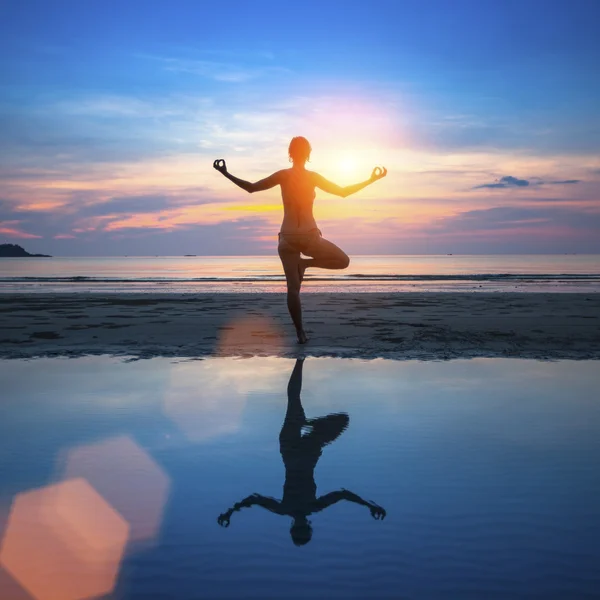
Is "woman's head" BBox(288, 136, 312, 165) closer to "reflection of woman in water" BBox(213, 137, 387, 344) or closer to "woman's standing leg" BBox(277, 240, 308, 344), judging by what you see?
"reflection of woman in water" BBox(213, 137, 387, 344)

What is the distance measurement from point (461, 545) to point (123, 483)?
Answer: 1.78m

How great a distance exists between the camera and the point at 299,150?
32.2ft

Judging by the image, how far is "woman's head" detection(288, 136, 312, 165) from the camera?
9781 mm

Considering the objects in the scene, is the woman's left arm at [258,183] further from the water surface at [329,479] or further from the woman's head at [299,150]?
the water surface at [329,479]

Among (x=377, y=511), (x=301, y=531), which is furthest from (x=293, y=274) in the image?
(x=301, y=531)

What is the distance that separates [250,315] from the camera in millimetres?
15250

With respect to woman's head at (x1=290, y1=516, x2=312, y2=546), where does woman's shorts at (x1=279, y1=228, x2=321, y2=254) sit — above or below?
above

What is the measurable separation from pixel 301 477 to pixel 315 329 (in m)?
8.66

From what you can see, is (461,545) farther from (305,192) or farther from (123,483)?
(305,192)

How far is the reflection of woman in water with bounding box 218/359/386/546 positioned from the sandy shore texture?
3.79m

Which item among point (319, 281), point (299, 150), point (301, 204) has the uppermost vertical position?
point (299, 150)

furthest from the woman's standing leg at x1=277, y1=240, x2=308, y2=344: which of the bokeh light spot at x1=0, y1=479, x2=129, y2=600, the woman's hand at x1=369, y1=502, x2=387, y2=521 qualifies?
the woman's hand at x1=369, y1=502, x2=387, y2=521

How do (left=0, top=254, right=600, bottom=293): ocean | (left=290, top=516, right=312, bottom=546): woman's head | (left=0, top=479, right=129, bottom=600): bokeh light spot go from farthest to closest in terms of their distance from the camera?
(left=0, top=254, right=600, bottom=293): ocean, (left=290, top=516, right=312, bottom=546): woman's head, (left=0, top=479, right=129, bottom=600): bokeh light spot

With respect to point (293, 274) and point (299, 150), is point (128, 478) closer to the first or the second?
point (293, 274)
